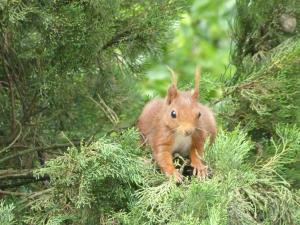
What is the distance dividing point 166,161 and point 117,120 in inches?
13.5

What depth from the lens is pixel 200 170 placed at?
6.92 ft

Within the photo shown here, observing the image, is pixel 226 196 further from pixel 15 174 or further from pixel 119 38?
pixel 119 38

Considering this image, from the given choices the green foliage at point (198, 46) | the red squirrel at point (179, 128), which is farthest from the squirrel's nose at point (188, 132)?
the green foliage at point (198, 46)

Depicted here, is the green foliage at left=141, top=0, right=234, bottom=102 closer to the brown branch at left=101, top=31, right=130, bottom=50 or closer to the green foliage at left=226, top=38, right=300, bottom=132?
the brown branch at left=101, top=31, right=130, bottom=50

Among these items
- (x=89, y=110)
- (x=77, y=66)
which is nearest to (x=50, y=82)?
(x=77, y=66)

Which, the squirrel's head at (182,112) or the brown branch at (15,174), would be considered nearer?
the squirrel's head at (182,112)

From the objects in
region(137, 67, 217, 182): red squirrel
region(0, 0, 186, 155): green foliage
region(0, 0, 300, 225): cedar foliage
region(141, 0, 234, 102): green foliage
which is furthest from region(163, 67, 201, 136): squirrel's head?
region(141, 0, 234, 102): green foliage

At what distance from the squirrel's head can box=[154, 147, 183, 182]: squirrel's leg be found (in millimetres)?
69

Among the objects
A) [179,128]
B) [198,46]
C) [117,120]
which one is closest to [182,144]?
[179,128]

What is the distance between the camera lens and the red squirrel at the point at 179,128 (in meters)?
2.22

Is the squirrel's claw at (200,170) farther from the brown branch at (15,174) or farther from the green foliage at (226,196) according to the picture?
the brown branch at (15,174)

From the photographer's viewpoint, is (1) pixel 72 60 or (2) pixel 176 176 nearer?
(2) pixel 176 176

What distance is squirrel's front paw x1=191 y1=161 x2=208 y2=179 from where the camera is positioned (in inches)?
80.2

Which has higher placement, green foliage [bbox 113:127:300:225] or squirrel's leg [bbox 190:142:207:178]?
squirrel's leg [bbox 190:142:207:178]
